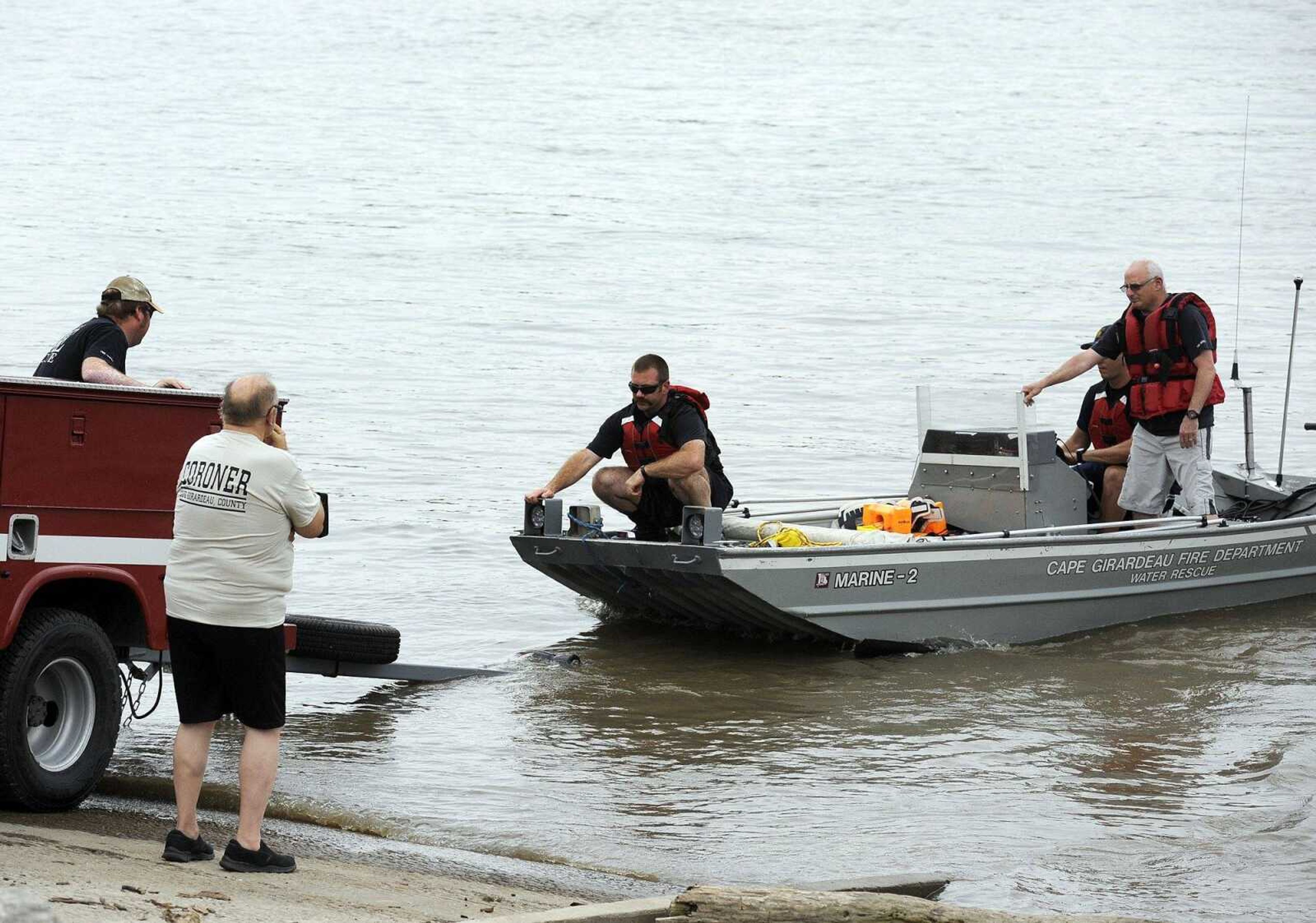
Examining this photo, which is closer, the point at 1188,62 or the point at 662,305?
the point at 662,305

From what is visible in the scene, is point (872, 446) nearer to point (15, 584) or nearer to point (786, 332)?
point (786, 332)

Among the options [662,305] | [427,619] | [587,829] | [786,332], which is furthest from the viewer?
[662,305]

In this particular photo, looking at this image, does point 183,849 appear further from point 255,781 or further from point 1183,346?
point 1183,346

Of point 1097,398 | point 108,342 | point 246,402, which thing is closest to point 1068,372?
point 1097,398

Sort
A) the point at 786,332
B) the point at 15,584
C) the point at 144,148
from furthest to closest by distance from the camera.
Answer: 1. the point at 144,148
2. the point at 786,332
3. the point at 15,584

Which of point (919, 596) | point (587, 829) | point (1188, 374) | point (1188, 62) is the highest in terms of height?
point (1188, 62)

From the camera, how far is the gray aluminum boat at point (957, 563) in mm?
9914

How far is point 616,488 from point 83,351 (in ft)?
12.9

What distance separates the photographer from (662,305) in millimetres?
31094

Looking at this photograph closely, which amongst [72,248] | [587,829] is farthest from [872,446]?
[72,248]

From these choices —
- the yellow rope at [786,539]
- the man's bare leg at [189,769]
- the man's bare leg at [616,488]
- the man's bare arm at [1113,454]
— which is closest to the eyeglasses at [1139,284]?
the man's bare arm at [1113,454]

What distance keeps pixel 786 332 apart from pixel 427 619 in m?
17.3

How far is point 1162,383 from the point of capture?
11.1 meters

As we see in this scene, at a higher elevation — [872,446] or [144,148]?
[144,148]
